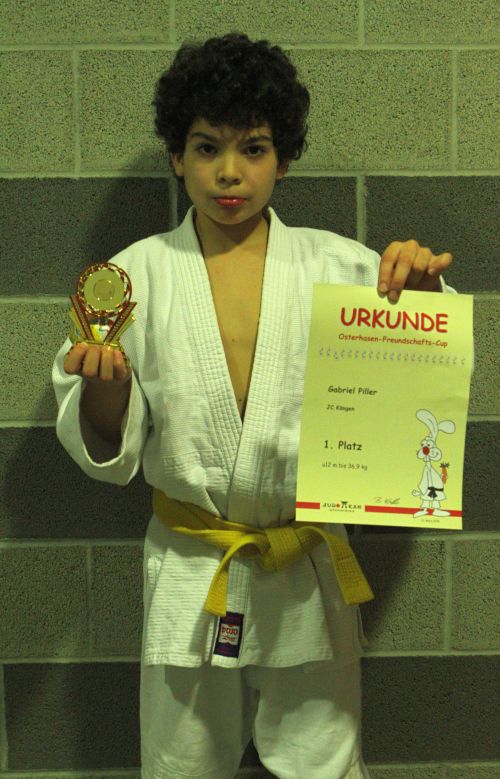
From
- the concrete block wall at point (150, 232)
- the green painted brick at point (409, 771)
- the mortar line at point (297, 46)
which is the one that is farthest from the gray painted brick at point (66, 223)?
the green painted brick at point (409, 771)

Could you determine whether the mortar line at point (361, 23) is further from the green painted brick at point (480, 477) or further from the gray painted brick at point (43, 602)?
the gray painted brick at point (43, 602)

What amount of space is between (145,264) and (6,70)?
54 cm

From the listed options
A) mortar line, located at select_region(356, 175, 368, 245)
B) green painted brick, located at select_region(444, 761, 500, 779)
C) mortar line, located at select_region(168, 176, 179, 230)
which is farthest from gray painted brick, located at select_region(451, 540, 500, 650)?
mortar line, located at select_region(168, 176, 179, 230)

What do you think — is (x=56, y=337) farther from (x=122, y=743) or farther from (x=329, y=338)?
(x=122, y=743)

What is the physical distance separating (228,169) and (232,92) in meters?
0.11

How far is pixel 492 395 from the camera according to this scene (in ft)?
5.33

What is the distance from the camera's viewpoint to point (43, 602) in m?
1.64

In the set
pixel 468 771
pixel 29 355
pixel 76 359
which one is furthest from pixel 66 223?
pixel 468 771

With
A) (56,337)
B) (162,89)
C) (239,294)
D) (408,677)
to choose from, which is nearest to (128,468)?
(239,294)

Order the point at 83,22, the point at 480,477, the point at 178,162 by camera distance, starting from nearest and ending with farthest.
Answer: the point at 178,162
the point at 83,22
the point at 480,477

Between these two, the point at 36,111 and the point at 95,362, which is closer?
the point at 95,362

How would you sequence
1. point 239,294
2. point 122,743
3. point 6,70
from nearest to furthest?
point 239,294, point 6,70, point 122,743

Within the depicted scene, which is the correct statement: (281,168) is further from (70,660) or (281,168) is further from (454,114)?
(70,660)

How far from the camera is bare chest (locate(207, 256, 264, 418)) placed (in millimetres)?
1242
